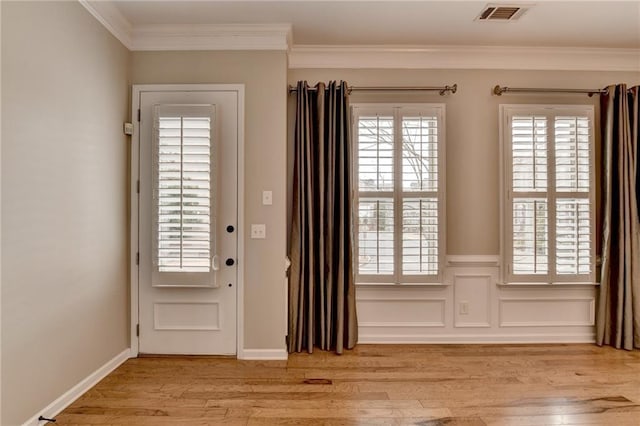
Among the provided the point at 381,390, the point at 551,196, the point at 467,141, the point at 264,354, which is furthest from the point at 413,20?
the point at 264,354

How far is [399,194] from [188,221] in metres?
1.88

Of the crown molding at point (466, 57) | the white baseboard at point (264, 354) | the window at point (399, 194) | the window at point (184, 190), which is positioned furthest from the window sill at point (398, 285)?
the crown molding at point (466, 57)

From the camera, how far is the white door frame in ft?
10.7

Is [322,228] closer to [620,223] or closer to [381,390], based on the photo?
[381,390]

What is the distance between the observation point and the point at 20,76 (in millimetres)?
2098

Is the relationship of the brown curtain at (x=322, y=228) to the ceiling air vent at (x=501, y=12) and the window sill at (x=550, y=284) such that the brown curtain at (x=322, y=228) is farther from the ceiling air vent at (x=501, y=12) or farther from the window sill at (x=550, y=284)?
the window sill at (x=550, y=284)

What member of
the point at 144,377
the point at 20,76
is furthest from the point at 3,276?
the point at 144,377

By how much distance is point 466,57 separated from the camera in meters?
3.66

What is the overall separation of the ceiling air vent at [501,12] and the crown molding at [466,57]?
1.68 feet

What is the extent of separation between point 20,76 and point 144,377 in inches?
84.9

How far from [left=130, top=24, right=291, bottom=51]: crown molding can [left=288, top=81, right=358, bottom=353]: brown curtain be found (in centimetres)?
46

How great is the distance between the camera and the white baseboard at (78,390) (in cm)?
229

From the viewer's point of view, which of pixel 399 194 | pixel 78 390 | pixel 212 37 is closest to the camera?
pixel 78 390

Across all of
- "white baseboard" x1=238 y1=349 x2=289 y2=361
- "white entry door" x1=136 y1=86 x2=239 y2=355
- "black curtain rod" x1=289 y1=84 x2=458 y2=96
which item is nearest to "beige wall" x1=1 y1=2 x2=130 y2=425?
"white entry door" x1=136 y1=86 x2=239 y2=355
